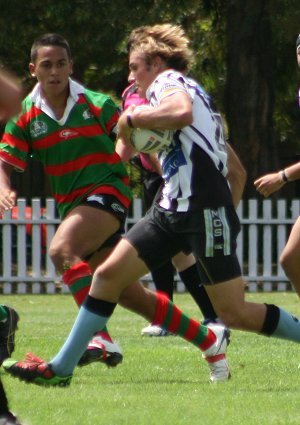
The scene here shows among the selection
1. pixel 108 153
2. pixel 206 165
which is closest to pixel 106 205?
pixel 108 153

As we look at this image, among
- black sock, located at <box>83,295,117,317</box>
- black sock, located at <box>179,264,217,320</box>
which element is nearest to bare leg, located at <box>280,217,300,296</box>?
black sock, located at <box>83,295,117,317</box>

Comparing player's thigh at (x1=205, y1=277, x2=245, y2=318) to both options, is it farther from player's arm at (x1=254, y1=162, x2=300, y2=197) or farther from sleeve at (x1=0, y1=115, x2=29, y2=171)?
sleeve at (x1=0, y1=115, x2=29, y2=171)

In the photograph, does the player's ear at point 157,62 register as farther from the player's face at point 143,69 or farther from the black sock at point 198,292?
the black sock at point 198,292

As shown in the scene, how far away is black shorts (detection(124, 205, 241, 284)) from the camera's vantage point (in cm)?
676

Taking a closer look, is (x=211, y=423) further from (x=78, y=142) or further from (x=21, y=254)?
(x=21, y=254)

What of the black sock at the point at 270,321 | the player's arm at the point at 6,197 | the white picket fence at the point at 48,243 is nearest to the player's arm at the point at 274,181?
the black sock at the point at 270,321

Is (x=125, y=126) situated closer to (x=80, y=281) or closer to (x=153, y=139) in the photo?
(x=153, y=139)

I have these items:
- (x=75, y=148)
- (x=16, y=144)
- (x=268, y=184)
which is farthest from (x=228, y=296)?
(x=16, y=144)

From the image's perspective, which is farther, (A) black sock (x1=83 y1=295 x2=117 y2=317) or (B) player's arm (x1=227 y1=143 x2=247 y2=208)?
(B) player's arm (x1=227 y1=143 x2=247 y2=208)

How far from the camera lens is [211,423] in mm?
5809

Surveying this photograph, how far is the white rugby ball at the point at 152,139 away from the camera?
6809 millimetres

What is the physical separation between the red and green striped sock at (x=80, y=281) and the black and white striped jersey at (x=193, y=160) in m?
0.92

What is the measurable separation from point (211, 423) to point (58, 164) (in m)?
2.60

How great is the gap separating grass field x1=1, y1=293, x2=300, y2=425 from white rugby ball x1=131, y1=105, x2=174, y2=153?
122 centimetres
